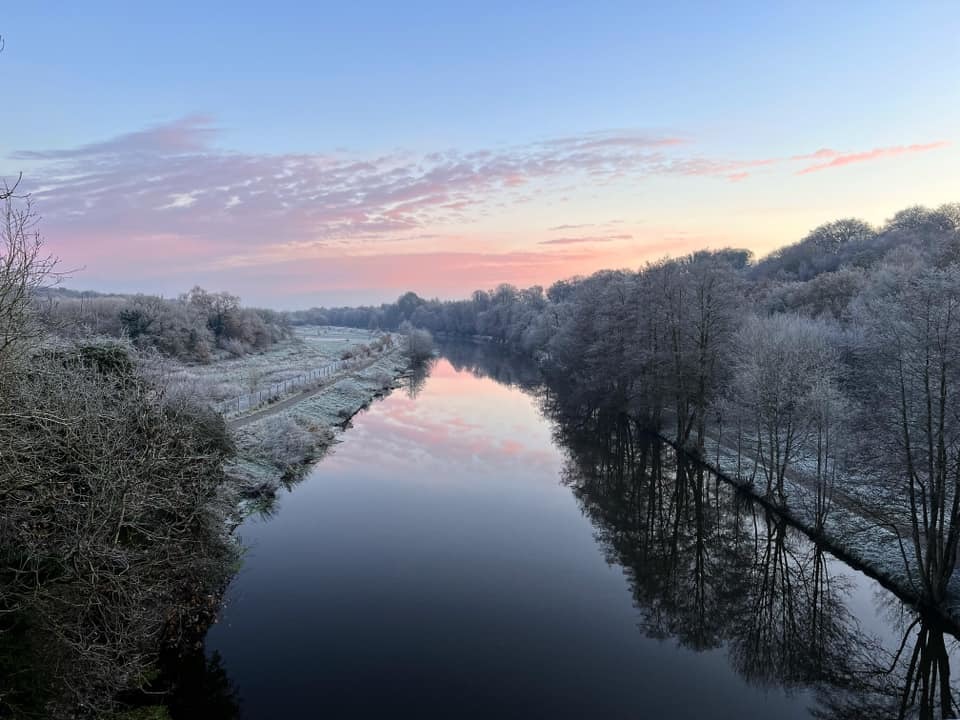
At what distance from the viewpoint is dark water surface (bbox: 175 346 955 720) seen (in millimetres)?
12445

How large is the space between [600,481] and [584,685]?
52.7ft

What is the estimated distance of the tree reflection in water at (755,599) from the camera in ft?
42.9

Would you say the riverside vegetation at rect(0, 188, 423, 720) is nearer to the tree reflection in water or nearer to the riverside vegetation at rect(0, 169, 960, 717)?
the riverside vegetation at rect(0, 169, 960, 717)

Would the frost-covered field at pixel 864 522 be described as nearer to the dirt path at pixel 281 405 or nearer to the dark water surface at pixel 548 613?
the dark water surface at pixel 548 613

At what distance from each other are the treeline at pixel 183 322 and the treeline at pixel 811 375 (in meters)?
39.8

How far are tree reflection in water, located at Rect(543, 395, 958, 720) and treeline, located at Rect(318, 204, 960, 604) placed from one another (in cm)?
182

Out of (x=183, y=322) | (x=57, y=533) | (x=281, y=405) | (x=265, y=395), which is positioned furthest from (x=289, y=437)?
(x=183, y=322)

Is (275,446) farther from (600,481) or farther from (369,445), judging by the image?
(600,481)

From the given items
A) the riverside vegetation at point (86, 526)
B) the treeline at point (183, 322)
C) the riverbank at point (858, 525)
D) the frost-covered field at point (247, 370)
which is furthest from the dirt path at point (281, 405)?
the riverbank at point (858, 525)

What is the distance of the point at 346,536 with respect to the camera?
20891 mm

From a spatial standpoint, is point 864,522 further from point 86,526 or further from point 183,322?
point 183,322

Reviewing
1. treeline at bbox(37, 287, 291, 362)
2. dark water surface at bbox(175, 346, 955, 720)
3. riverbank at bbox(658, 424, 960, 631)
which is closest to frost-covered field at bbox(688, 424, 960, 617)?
riverbank at bbox(658, 424, 960, 631)

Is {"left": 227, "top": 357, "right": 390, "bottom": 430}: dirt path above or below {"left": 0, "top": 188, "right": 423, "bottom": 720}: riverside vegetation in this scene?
below

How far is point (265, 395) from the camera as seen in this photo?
138 feet
